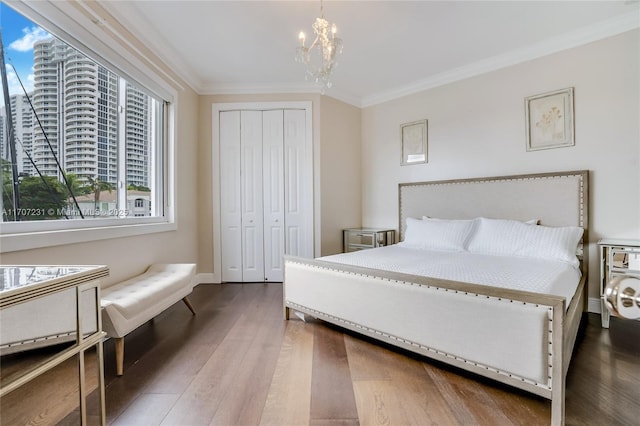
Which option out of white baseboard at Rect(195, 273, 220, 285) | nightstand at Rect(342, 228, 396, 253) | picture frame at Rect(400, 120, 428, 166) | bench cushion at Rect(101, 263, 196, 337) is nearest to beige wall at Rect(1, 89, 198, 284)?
bench cushion at Rect(101, 263, 196, 337)

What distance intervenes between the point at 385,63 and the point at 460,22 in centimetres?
90

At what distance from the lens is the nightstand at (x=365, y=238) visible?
3797 mm

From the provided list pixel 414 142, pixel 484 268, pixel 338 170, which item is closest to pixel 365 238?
pixel 338 170

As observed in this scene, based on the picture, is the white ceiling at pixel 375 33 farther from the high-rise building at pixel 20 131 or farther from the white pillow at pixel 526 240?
the white pillow at pixel 526 240

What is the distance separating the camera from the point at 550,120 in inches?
112

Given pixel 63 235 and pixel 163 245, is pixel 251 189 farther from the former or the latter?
pixel 63 235

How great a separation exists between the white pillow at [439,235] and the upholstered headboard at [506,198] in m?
0.38

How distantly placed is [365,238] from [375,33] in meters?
2.44

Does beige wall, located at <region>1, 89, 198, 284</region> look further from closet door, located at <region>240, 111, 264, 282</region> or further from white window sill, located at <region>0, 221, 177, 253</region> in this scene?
closet door, located at <region>240, 111, 264, 282</region>

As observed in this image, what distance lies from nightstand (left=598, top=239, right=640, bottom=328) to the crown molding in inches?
74.9

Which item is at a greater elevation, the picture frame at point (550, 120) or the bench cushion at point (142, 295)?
the picture frame at point (550, 120)

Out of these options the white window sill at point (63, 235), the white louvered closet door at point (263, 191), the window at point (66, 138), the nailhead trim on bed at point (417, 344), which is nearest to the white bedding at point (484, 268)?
the nailhead trim on bed at point (417, 344)

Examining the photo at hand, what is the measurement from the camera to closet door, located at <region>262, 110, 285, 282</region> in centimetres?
375

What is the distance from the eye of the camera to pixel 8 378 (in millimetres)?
841
